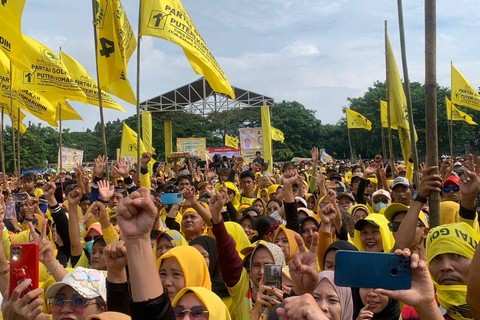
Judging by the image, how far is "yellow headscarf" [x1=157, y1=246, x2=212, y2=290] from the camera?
332cm

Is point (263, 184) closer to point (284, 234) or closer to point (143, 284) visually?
point (284, 234)

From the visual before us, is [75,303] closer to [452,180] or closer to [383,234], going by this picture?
[383,234]

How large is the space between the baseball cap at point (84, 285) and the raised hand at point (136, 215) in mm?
1001

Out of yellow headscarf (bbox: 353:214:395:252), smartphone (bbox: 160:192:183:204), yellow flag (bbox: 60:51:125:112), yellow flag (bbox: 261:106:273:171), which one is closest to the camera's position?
yellow headscarf (bbox: 353:214:395:252)

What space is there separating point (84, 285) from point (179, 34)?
4.56m

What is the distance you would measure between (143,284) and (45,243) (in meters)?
1.87

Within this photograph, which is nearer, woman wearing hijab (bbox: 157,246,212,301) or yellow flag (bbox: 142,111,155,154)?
woman wearing hijab (bbox: 157,246,212,301)

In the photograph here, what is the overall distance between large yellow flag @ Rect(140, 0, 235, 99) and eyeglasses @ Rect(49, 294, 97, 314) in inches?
168

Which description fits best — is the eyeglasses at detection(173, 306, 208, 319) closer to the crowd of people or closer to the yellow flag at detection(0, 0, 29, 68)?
the crowd of people

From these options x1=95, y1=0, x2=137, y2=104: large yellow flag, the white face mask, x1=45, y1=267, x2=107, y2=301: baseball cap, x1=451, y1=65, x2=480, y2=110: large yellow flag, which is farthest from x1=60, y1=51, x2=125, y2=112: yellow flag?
x1=451, y1=65, x2=480, y2=110: large yellow flag

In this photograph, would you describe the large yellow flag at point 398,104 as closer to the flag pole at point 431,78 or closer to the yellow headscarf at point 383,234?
the yellow headscarf at point 383,234

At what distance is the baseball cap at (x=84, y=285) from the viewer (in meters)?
2.87

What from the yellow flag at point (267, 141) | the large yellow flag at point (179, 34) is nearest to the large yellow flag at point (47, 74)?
the large yellow flag at point (179, 34)

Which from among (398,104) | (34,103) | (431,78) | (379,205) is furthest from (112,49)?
(431,78)
